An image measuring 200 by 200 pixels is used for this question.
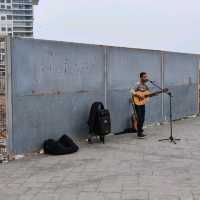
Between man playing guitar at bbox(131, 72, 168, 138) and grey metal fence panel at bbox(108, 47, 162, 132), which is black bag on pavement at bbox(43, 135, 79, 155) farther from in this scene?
grey metal fence panel at bbox(108, 47, 162, 132)

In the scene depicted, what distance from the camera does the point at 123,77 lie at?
1266 cm

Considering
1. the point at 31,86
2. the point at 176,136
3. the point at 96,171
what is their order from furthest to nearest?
the point at 176,136 → the point at 31,86 → the point at 96,171

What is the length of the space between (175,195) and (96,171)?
6.07 feet

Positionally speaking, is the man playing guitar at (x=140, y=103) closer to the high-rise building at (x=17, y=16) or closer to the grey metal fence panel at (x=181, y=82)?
the grey metal fence panel at (x=181, y=82)

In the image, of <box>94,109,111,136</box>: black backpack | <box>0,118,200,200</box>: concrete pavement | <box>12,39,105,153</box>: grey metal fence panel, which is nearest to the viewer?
<box>0,118,200,200</box>: concrete pavement

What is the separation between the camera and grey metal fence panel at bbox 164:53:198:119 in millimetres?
15102

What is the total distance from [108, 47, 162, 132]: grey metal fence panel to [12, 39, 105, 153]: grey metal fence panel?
46 cm

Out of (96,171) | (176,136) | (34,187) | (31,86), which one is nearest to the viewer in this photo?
(34,187)

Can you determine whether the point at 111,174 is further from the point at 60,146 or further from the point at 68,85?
the point at 68,85

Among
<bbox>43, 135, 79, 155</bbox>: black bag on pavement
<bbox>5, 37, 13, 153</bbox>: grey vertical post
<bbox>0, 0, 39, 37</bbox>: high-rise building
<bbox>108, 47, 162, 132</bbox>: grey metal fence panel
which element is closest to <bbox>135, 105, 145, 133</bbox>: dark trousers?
<bbox>108, 47, 162, 132</bbox>: grey metal fence panel

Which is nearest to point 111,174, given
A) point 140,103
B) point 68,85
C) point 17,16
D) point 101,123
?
point 101,123

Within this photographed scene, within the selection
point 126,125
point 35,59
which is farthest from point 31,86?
point 126,125

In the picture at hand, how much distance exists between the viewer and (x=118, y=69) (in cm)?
1245

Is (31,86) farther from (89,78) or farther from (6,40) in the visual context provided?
(89,78)
